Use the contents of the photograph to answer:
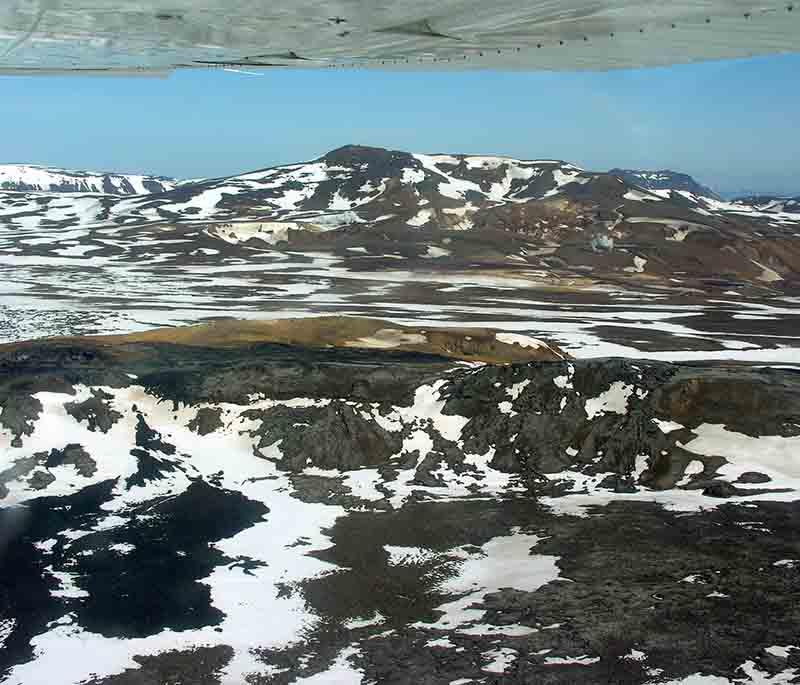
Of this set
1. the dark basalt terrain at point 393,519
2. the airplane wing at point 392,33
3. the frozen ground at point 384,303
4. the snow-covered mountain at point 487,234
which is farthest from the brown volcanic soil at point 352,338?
the snow-covered mountain at point 487,234

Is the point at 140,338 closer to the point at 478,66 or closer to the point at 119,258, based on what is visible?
the point at 478,66

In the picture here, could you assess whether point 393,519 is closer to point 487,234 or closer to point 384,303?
point 384,303

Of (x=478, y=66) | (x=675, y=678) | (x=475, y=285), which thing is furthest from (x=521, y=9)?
(x=475, y=285)

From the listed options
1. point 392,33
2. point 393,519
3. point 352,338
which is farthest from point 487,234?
point 392,33

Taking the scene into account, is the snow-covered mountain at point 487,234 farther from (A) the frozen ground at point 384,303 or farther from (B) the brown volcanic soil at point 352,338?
(B) the brown volcanic soil at point 352,338

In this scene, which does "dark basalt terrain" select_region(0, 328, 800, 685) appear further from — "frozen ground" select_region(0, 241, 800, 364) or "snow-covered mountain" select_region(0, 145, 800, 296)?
"snow-covered mountain" select_region(0, 145, 800, 296)

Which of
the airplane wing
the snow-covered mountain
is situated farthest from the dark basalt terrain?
the snow-covered mountain

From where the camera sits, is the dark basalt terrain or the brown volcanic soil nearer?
the dark basalt terrain
